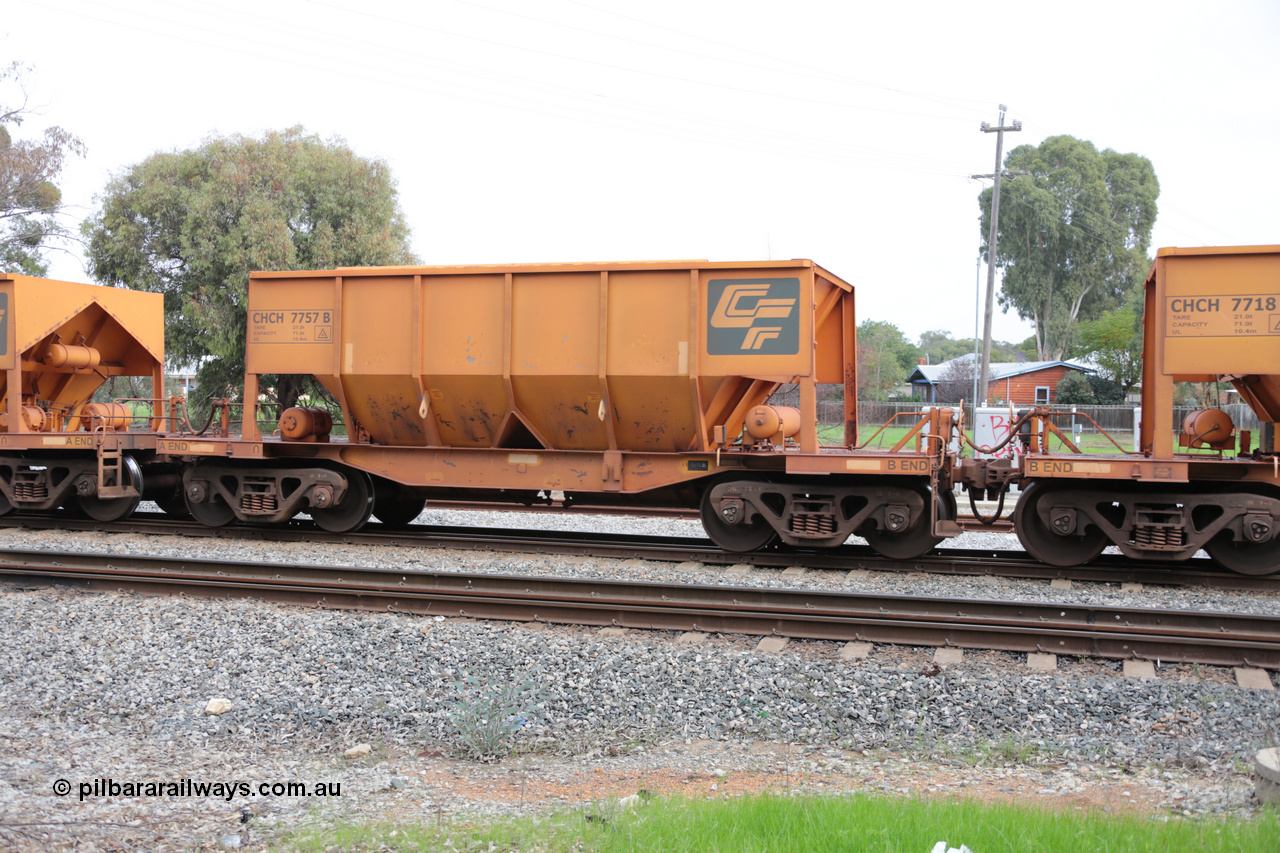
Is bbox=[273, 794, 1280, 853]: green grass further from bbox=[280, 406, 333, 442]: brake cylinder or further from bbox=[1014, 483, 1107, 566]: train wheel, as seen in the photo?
bbox=[280, 406, 333, 442]: brake cylinder

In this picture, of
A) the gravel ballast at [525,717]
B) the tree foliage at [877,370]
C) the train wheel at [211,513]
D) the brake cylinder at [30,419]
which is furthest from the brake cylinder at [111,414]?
the tree foliage at [877,370]

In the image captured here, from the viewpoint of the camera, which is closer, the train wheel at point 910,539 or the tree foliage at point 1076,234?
the train wheel at point 910,539

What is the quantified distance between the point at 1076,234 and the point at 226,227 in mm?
64187

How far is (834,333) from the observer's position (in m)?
11.0

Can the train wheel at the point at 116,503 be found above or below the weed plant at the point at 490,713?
above

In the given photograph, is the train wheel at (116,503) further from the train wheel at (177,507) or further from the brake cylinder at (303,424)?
the brake cylinder at (303,424)

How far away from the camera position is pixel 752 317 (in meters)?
9.63

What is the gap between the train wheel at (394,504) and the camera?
11.8m

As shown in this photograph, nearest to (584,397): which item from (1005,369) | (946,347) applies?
(1005,369)

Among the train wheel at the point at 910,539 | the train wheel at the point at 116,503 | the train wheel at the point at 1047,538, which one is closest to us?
the train wheel at the point at 1047,538

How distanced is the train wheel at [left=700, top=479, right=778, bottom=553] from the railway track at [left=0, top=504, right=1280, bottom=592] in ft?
0.37

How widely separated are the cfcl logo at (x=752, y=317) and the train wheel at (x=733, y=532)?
178 centimetres

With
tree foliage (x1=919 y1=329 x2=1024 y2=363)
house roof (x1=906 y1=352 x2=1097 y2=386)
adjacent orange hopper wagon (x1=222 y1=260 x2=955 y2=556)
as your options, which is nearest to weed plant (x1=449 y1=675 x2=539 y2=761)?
adjacent orange hopper wagon (x1=222 y1=260 x2=955 y2=556)
